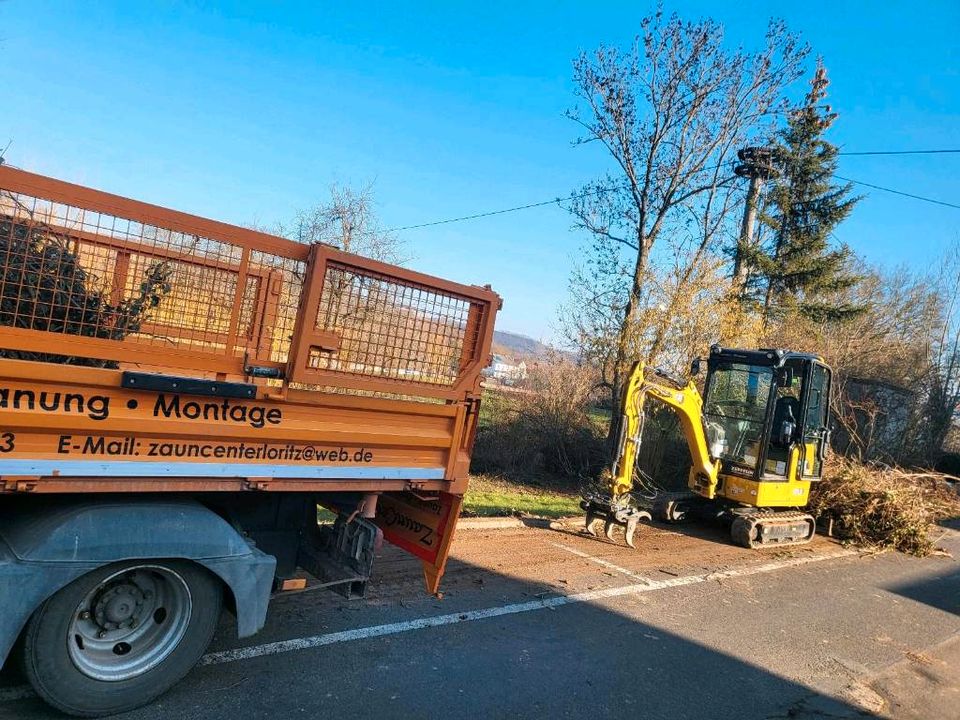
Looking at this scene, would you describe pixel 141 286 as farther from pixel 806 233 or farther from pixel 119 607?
pixel 806 233

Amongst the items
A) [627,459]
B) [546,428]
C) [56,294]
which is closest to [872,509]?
[627,459]

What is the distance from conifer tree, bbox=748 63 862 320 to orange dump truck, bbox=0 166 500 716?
18491mm

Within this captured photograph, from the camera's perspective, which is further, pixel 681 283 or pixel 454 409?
pixel 681 283

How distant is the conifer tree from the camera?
21031 mm

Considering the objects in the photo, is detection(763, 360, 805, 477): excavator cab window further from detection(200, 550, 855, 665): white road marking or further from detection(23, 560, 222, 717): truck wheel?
detection(23, 560, 222, 717): truck wheel

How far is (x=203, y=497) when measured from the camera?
3938 mm

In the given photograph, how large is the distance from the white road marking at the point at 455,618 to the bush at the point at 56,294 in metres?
1.96

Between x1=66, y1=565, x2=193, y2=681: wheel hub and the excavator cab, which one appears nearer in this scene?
x1=66, y1=565, x2=193, y2=681: wheel hub

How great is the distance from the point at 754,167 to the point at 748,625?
46.3 feet

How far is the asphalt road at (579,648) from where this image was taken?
390 centimetres

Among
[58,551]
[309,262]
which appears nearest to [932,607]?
[309,262]

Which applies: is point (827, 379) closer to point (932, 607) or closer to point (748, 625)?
point (932, 607)

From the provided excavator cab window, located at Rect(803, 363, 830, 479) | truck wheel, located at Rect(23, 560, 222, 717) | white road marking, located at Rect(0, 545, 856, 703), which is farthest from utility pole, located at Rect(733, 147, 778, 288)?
truck wheel, located at Rect(23, 560, 222, 717)

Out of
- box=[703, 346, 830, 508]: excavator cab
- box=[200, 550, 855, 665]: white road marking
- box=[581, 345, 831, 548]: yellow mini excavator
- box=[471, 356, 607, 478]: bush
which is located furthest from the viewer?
box=[471, 356, 607, 478]: bush
